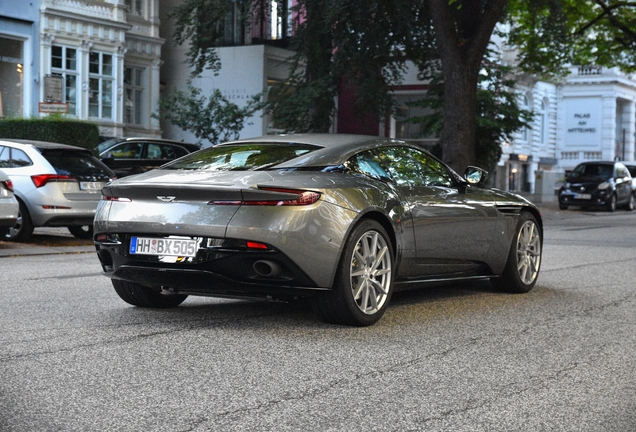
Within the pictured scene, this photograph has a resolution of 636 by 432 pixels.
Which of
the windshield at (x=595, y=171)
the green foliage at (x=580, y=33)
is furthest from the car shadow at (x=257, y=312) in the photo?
the windshield at (x=595, y=171)

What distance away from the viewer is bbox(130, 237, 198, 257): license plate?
6.93 m

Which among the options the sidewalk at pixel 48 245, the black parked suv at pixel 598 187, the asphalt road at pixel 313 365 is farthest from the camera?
the black parked suv at pixel 598 187

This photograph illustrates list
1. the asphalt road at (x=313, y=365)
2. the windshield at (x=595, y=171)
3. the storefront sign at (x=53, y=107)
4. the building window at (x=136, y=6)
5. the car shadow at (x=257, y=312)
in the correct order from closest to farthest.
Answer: the asphalt road at (x=313, y=365) → the car shadow at (x=257, y=312) → the storefront sign at (x=53, y=107) → the windshield at (x=595, y=171) → the building window at (x=136, y=6)

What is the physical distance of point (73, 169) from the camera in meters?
16.0

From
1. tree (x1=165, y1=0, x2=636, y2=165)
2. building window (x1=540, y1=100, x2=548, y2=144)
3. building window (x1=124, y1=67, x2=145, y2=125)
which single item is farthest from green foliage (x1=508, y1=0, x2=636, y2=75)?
building window (x1=540, y1=100, x2=548, y2=144)

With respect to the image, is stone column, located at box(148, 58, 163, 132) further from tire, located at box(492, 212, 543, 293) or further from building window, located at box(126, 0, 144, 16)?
tire, located at box(492, 212, 543, 293)

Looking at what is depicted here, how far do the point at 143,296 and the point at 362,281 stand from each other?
1.80m

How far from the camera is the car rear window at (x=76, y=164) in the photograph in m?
15.8

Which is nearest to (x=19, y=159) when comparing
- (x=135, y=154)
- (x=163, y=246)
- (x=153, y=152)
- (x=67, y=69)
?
(x=135, y=154)

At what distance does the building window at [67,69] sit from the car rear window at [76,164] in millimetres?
18618

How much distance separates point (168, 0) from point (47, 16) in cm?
855

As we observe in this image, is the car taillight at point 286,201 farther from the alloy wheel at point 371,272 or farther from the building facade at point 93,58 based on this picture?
the building facade at point 93,58

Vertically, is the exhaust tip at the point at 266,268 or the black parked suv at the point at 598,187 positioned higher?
the exhaust tip at the point at 266,268

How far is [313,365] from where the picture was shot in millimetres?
5957
